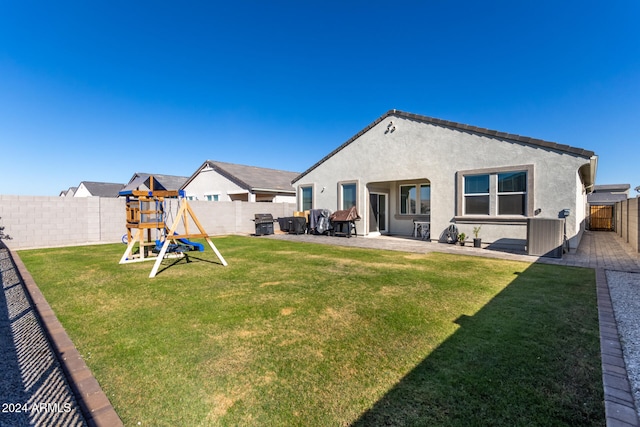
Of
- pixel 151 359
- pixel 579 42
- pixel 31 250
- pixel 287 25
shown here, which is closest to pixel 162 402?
pixel 151 359

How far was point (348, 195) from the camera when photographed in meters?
15.3

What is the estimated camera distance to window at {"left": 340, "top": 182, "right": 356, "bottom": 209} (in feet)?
49.5

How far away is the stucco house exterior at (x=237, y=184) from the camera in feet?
71.3

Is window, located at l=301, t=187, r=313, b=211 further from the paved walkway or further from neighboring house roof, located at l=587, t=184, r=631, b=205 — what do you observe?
neighboring house roof, located at l=587, t=184, r=631, b=205

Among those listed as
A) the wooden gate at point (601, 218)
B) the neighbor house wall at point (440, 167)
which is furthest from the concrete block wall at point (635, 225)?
the wooden gate at point (601, 218)

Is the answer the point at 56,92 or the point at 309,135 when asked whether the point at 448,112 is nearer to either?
the point at 309,135

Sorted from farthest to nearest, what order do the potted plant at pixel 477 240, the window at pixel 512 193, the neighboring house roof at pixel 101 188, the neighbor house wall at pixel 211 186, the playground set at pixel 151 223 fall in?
the neighboring house roof at pixel 101 188 < the neighbor house wall at pixel 211 186 < the potted plant at pixel 477 240 < the window at pixel 512 193 < the playground set at pixel 151 223

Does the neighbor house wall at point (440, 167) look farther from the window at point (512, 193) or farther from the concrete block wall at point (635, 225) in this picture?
the concrete block wall at point (635, 225)

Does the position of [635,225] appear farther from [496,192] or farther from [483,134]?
[483,134]

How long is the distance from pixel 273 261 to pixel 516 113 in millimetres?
17195

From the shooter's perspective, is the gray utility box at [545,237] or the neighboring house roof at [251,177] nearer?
the gray utility box at [545,237]

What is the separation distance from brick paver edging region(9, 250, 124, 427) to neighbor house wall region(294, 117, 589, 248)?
1170 cm

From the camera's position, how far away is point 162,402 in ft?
7.54

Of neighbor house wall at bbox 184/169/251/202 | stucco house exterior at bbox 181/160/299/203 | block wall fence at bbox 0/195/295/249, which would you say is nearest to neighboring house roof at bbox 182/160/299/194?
stucco house exterior at bbox 181/160/299/203
